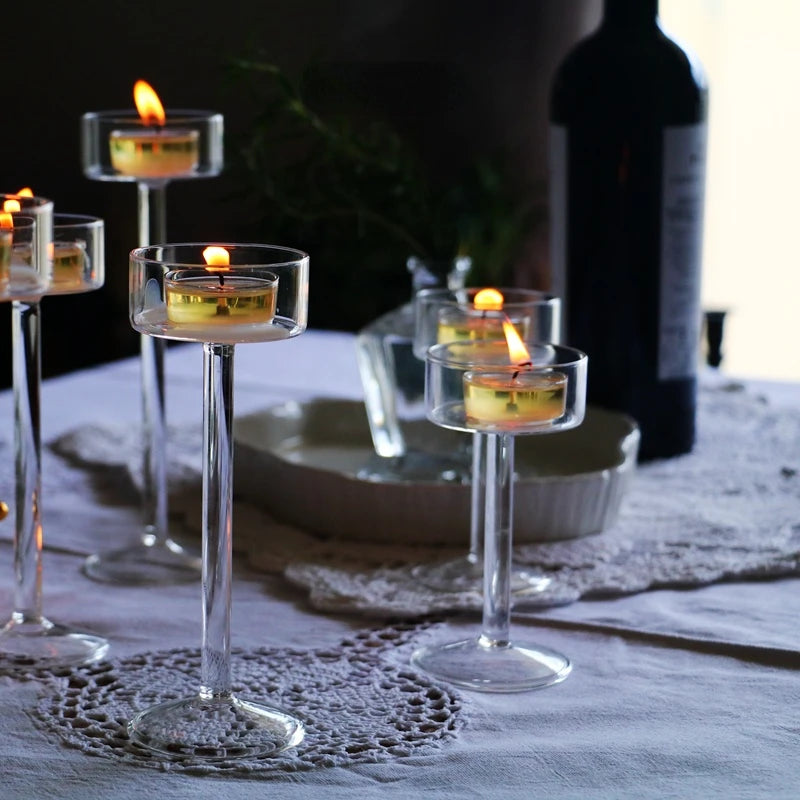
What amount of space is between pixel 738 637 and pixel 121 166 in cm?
55

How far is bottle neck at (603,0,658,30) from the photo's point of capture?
3.83 feet

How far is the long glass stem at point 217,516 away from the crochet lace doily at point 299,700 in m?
0.04

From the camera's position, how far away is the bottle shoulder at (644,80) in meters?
1.16

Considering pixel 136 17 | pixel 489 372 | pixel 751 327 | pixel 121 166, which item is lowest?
pixel 751 327

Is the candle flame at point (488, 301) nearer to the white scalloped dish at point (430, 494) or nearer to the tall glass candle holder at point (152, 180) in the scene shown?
the white scalloped dish at point (430, 494)

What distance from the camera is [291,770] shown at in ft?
2.09

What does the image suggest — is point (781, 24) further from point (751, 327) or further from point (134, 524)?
point (134, 524)

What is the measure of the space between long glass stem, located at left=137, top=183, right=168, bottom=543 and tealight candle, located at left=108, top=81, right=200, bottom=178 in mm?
28

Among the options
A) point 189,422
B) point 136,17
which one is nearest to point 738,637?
point 189,422

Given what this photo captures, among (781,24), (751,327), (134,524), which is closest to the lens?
(134,524)

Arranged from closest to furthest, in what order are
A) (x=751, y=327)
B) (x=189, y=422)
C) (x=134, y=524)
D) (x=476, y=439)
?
(x=476, y=439), (x=134, y=524), (x=189, y=422), (x=751, y=327)

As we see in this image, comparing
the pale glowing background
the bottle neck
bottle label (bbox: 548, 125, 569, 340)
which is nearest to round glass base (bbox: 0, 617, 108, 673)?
bottle label (bbox: 548, 125, 569, 340)

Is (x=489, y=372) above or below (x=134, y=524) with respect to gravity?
above

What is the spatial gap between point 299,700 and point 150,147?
44 cm
